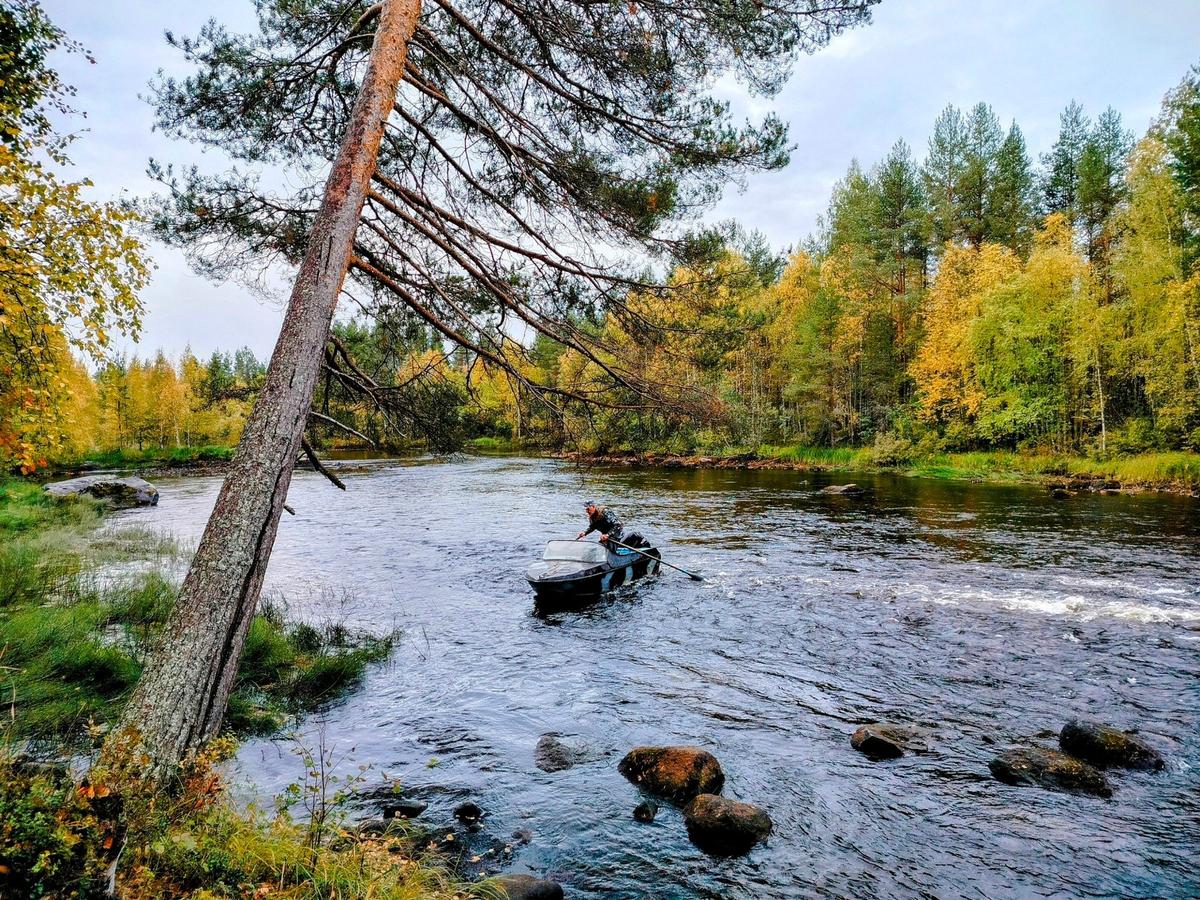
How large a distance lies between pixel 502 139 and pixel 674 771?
685 centimetres

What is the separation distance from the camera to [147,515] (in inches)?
842

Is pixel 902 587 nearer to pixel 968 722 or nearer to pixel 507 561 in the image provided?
pixel 968 722

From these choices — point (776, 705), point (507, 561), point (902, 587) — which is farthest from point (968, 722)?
point (507, 561)

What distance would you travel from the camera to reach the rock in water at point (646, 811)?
5.27m

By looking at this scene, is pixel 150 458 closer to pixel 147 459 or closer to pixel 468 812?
pixel 147 459

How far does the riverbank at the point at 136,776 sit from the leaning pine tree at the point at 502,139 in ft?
12.4

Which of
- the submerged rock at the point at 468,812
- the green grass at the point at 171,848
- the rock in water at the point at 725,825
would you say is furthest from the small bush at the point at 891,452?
the green grass at the point at 171,848

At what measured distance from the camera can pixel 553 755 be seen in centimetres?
634

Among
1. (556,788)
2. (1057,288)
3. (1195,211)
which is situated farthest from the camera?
(1057,288)

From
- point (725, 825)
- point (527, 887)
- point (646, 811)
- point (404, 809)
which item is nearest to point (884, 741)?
point (725, 825)

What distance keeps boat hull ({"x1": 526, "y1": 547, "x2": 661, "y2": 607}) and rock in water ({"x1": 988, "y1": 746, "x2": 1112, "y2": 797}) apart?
6.99m

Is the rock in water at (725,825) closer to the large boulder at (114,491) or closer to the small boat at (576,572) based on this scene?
the small boat at (576,572)

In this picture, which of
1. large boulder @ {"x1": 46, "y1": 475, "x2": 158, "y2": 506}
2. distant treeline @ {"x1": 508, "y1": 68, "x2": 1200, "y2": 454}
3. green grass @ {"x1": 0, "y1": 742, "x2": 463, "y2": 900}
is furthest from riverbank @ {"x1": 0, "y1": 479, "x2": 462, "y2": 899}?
large boulder @ {"x1": 46, "y1": 475, "x2": 158, "y2": 506}

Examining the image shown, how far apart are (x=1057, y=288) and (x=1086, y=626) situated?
3011 cm
